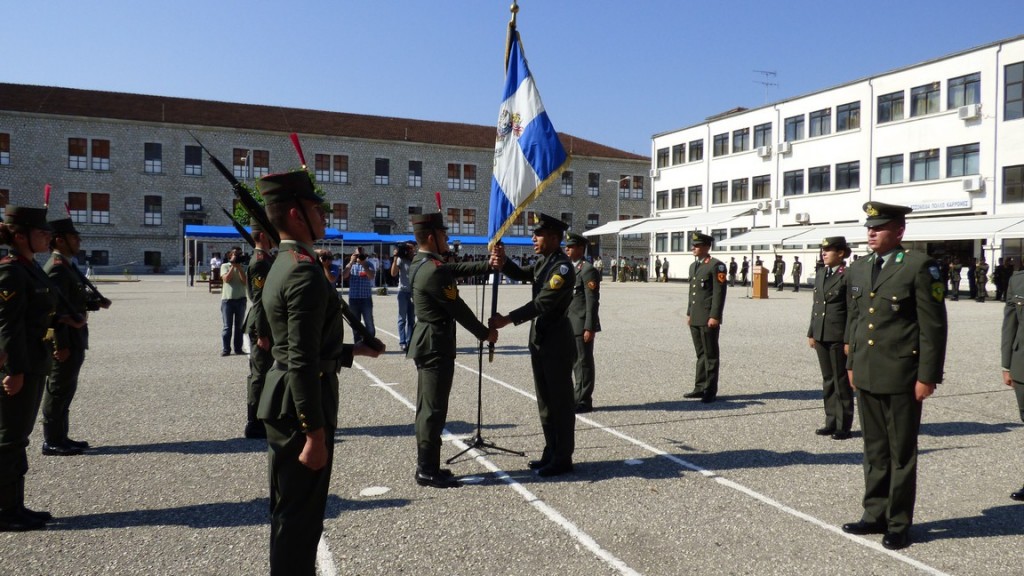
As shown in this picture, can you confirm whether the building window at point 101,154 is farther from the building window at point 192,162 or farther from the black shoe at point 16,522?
the black shoe at point 16,522

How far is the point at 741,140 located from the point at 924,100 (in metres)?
13.7

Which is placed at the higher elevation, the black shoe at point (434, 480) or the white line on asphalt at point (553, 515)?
the black shoe at point (434, 480)

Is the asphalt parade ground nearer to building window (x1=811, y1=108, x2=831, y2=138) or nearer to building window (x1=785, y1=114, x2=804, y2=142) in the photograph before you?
building window (x1=811, y1=108, x2=831, y2=138)

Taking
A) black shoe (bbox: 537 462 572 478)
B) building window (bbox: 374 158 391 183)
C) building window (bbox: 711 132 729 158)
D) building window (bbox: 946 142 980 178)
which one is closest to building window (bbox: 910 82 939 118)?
building window (bbox: 946 142 980 178)

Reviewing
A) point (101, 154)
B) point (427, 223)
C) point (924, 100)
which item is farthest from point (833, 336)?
point (101, 154)

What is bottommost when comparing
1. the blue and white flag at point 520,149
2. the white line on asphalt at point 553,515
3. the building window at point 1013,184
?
the white line on asphalt at point 553,515

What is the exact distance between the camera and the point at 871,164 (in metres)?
40.3

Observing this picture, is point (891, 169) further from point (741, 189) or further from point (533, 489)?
point (533, 489)

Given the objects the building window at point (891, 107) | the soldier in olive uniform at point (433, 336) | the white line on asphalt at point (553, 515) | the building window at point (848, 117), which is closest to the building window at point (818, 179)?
the building window at point (848, 117)

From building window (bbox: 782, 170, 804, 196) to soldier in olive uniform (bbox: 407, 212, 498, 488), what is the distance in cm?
4395

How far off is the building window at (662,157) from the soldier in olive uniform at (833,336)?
5193 centimetres

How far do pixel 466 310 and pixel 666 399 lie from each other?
13.5ft

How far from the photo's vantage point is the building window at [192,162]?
199 feet

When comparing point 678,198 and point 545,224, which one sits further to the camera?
point 678,198
